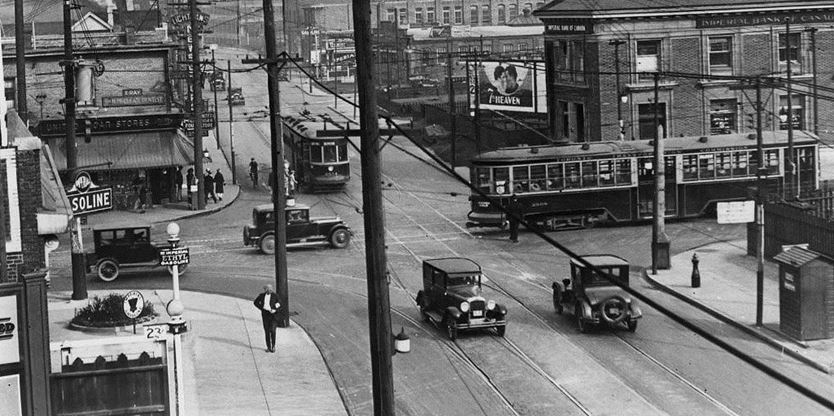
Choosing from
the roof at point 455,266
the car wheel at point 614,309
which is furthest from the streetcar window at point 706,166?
the car wheel at point 614,309

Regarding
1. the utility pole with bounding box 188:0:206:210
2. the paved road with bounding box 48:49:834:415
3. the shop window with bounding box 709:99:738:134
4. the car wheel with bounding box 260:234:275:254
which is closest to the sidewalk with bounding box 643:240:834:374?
the paved road with bounding box 48:49:834:415

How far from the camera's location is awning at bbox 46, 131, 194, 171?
54406 mm

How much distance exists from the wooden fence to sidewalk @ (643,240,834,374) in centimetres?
1132

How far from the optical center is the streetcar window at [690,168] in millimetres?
46531

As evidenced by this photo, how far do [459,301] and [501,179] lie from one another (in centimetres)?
1546

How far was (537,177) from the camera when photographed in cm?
4512

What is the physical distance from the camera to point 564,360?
91.7ft

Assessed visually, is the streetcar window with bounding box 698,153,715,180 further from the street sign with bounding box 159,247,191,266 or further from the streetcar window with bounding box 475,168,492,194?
the street sign with bounding box 159,247,191,266

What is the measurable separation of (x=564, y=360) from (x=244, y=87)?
3922 inches

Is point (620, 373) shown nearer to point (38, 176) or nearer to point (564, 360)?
point (564, 360)

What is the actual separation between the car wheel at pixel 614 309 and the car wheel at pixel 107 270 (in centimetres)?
1649

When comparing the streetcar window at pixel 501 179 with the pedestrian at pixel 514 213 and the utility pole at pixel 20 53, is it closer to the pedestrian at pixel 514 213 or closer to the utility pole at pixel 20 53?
the pedestrian at pixel 514 213

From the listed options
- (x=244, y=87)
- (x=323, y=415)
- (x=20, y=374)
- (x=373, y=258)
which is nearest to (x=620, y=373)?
(x=323, y=415)

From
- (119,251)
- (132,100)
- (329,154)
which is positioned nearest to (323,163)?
(329,154)
